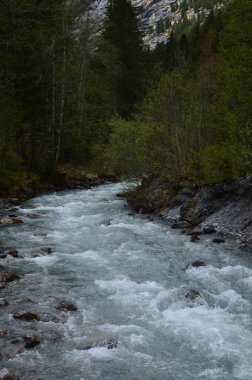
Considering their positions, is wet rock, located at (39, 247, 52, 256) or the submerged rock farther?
the submerged rock

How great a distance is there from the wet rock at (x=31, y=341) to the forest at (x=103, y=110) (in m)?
10.4

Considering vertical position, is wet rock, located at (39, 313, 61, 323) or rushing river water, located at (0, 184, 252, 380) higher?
wet rock, located at (39, 313, 61, 323)

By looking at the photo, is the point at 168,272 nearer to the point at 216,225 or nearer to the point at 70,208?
the point at 216,225

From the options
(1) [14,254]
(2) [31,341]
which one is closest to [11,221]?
(1) [14,254]

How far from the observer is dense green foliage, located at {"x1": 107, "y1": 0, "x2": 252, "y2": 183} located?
18.8 meters

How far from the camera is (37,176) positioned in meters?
28.3

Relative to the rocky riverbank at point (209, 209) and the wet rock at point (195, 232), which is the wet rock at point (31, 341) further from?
the wet rock at point (195, 232)

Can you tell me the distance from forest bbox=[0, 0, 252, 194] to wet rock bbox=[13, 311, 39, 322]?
32.1ft

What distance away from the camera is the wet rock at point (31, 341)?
8.05 meters

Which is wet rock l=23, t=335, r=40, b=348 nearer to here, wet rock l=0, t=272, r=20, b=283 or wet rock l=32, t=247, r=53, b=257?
wet rock l=0, t=272, r=20, b=283

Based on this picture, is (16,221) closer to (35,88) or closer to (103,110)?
(35,88)

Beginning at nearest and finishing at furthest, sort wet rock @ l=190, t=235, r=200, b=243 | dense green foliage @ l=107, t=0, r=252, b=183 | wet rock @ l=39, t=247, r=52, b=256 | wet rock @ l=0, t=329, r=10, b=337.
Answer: wet rock @ l=0, t=329, r=10, b=337 < wet rock @ l=39, t=247, r=52, b=256 < wet rock @ l=190, t=235, r=200, b=243 < dense green foliage @ l=107, t=0, r=252, b=183

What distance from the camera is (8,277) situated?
11359mm

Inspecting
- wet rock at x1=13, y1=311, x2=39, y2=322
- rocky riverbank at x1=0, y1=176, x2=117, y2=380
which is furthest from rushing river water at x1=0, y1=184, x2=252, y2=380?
wet rock at x1=13, y1=311, x2=39, y2=322
